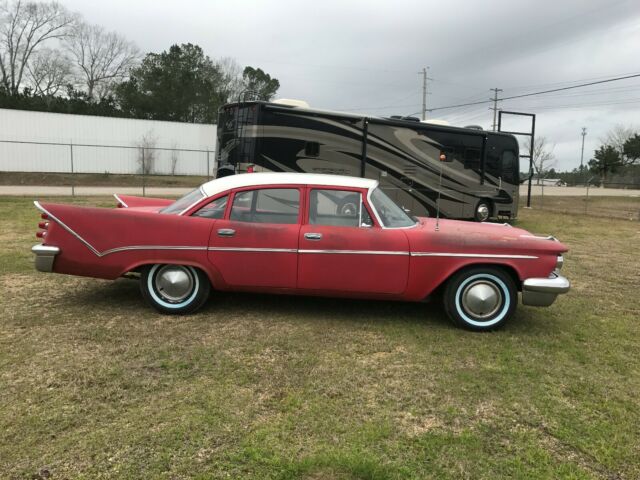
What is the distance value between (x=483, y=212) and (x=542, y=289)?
959 cm

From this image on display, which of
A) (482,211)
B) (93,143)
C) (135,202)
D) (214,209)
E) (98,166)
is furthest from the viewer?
(93,143)

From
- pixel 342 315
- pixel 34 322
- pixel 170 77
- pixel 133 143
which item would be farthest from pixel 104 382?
pixel 170 77

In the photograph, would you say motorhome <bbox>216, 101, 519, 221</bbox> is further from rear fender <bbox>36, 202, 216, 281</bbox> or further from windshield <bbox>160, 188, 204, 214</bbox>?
rear fender <bbox>36, 202, 216, 281</bbox>

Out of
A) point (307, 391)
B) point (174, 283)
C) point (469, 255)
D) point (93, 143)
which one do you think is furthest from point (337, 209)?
point (93, 143)

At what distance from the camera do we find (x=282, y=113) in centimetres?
1068

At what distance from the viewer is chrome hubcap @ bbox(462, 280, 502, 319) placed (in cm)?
467

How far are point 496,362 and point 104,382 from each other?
3.00 m

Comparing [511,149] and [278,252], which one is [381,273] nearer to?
[278,252]

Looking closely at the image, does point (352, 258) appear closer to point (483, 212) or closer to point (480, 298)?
point (480, 298)

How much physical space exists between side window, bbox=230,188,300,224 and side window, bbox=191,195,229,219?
10cm

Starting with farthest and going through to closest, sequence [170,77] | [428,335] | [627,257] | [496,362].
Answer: [170,77] → [627,257] → [428,335] → [496,362]

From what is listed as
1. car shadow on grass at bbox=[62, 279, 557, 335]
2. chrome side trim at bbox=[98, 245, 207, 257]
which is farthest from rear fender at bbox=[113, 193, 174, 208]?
chrome side trim at bbox=[98, 245, 207, 257]

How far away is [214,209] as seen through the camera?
477cm

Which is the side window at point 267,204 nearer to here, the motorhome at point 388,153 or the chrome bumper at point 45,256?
the chrome bumper at point 45,256
